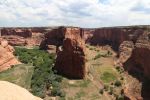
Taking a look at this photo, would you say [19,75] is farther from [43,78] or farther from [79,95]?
[79,95]

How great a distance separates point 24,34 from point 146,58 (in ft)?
258

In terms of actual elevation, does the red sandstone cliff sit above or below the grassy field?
above

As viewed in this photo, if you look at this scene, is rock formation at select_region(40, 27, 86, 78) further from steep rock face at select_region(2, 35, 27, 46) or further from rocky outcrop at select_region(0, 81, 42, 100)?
steep rock face at select_region(2, 35, 27, 46)

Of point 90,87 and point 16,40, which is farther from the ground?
point 16,40

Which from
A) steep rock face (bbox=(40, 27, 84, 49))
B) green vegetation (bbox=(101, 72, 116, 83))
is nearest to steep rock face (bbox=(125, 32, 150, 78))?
green vegetation (bbox=(101, 72, 116, 83))

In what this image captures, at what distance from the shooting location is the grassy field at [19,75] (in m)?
71.4

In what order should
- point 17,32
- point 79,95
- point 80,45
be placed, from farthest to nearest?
point 17,32 < point 80,45 < point 79,95

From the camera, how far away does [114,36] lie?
490 ft

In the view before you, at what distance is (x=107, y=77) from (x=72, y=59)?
52.2ft

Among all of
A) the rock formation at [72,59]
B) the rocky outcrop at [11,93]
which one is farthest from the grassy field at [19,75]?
the rocky outcrop at [11,93]

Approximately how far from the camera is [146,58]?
83312 millimetres

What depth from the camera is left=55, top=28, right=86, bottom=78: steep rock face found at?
76312 mm

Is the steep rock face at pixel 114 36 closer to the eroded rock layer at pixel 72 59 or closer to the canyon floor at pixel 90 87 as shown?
the canyon floor at pixel 90 87

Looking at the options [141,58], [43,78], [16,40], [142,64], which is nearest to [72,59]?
[43,78]
